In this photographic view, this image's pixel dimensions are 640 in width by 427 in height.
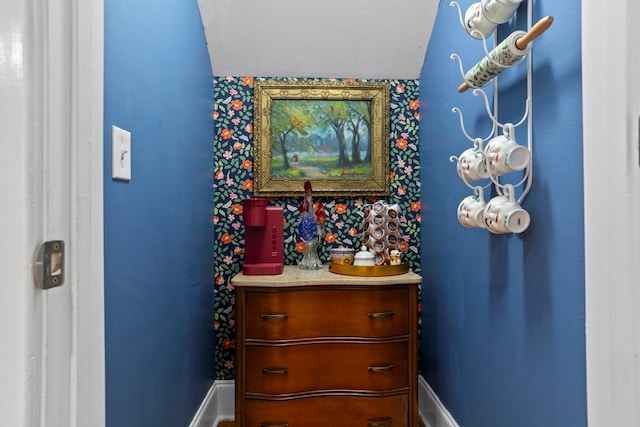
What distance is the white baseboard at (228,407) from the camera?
5.75 feet

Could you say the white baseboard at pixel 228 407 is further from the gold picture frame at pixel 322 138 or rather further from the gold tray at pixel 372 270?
the gold picture frame at pixel 322 138

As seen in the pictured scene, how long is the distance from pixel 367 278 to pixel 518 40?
1.07 metres

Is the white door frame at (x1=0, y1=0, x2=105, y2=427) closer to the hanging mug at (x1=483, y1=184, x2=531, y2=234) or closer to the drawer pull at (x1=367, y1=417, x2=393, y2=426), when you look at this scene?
the hanging mug at (x1=483, y1=184, x2=531, y2=234)

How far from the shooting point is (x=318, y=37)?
75.7 inches

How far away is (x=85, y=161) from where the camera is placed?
0.58 meters

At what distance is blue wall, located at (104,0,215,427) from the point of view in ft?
3.05

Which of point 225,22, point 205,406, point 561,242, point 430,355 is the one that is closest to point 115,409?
point 205,406

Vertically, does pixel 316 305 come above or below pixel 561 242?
below

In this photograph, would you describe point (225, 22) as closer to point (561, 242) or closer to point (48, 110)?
point (48, 110)

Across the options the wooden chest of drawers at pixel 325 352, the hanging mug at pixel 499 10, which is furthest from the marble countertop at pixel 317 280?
the hanging mug at pixel 499 10

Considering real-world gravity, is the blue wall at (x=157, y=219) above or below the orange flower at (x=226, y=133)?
below
